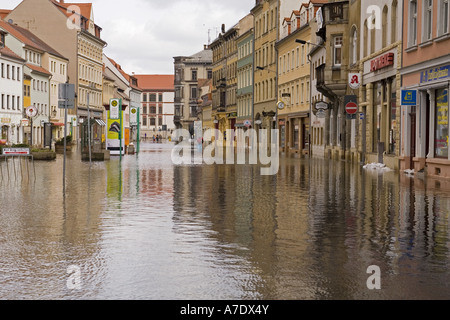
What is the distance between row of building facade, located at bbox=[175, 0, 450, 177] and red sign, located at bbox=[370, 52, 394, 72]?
4cm

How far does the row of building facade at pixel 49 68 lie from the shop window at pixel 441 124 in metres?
27.8

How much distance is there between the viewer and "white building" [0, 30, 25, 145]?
71188 mm

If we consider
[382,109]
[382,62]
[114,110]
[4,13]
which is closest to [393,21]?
[382,62]

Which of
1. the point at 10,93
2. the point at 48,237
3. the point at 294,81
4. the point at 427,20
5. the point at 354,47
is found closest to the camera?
the point at 48,237

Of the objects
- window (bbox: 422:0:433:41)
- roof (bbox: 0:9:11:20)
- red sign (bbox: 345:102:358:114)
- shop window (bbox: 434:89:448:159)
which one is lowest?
shop window (bbox: 434:89:448:159)

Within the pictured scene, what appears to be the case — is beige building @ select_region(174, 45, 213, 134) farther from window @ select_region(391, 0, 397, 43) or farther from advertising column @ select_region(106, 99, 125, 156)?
window @ select_region(391, 0, 397, 43)

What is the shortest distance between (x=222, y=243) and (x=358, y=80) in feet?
99.6

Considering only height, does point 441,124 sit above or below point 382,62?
below

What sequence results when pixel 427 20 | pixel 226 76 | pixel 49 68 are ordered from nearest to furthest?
pixel 427 20, pixel 49 68, pixel 226 76

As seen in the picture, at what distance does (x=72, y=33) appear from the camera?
104 meters

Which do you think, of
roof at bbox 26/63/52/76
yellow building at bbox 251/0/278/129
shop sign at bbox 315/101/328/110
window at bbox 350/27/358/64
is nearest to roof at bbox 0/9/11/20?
roof at bbox 26/63/52/76

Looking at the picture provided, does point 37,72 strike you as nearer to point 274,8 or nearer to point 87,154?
point 274,8

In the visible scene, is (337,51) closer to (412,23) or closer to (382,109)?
(382,109)

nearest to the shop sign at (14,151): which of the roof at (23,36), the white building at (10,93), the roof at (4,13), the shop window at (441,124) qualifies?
the shop window at (441,124)
